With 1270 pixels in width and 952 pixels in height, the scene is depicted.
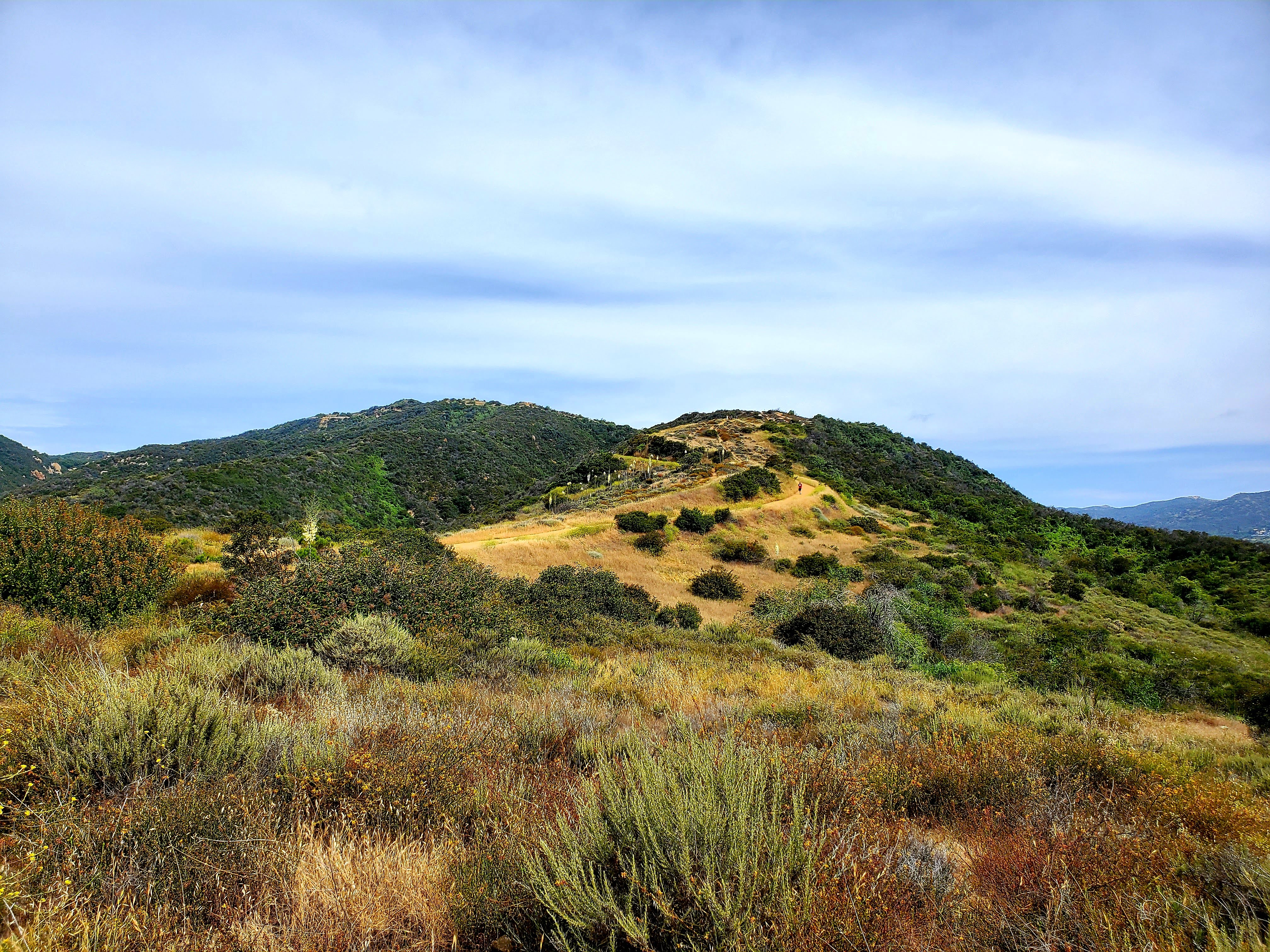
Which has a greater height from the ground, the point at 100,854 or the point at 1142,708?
the point at 100,854

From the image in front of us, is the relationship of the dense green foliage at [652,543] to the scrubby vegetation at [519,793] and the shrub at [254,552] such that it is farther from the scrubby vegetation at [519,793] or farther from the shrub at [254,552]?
the scrubby vegetation at [519,793]

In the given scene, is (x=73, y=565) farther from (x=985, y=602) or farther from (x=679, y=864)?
(x=985, y=602)

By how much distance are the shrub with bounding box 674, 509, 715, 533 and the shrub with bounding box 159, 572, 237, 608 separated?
862 inches

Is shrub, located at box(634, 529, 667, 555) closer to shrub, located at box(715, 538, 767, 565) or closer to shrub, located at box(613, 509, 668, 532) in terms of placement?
shrub, located at box(613, 509, 668, 532)

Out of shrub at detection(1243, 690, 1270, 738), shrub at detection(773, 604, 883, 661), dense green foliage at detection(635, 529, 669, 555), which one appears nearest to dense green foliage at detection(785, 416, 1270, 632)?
shrub at detection(1243, 690, 1270, 738)

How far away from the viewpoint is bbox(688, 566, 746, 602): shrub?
22953mm

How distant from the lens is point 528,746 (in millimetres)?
4398

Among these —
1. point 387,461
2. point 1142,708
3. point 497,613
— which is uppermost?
point 387,461

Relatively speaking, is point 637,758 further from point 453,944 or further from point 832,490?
point 832,490

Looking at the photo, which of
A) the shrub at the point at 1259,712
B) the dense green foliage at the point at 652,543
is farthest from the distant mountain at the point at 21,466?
the shrub at the point at 1259,712

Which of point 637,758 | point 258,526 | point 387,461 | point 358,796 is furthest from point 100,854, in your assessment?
point 387,461

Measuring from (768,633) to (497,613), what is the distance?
9184 millimetres

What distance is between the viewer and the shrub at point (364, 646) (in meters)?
6.62

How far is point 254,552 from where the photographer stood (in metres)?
10.7
